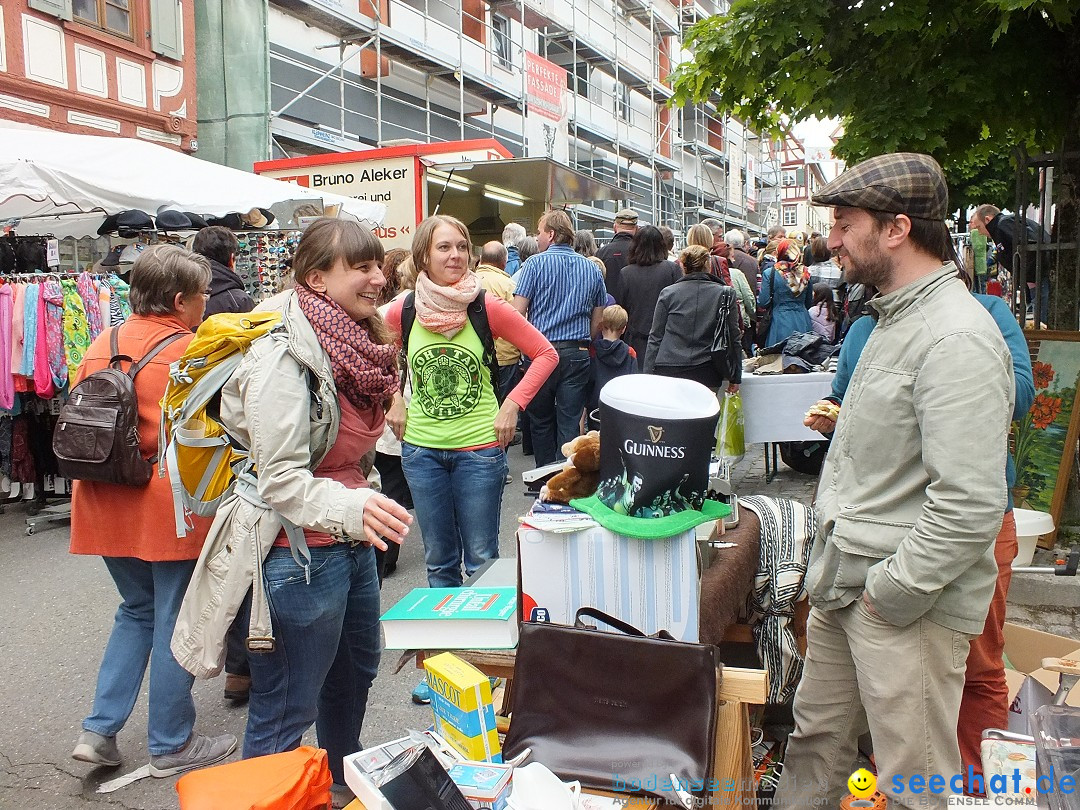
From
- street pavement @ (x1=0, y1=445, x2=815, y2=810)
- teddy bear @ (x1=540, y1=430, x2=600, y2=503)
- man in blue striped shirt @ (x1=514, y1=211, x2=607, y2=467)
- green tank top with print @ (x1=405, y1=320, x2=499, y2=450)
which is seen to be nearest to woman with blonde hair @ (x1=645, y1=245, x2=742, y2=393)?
man in blue striped shirt @ (x1=514, y1=211, x2=607, y2=467)

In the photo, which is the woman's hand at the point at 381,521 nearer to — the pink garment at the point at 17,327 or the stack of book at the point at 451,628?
the stack of book at the point at 451,628

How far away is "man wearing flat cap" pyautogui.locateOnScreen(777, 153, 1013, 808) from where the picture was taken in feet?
6.45

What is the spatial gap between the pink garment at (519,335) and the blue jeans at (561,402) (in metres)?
2.42

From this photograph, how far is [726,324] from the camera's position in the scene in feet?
20.7

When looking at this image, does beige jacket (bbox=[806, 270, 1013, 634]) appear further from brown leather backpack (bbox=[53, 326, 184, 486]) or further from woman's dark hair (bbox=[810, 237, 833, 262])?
woman's dark hair (bbox=[810, 237, 833, 262])

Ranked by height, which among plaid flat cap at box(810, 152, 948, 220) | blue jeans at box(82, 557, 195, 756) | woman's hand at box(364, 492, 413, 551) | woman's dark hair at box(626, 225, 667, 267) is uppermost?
woman's dark hair at box(626, 225, 667, 267)

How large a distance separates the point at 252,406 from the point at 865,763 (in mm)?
2352

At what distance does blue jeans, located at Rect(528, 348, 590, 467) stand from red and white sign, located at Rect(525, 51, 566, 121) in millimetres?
16899

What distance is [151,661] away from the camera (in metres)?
3.32

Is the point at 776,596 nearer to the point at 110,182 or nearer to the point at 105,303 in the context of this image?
the point at 105,303

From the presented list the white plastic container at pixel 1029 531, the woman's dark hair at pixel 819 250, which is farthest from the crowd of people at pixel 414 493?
the woman's dark hair at pixel 819 250

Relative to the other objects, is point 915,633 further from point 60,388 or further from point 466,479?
point 60,388

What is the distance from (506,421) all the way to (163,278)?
1438mm

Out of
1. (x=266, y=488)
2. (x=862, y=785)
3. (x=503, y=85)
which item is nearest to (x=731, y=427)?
(x=862, y=785)
